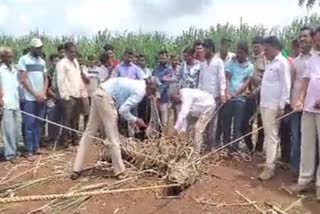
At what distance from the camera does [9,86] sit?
10367 mm

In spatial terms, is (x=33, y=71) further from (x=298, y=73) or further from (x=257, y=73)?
(x=298, y=73)

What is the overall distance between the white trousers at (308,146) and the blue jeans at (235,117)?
203cm

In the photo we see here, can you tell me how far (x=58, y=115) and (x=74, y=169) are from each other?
111 inches

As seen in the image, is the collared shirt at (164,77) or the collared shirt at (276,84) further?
the collared shirt at (164,77)

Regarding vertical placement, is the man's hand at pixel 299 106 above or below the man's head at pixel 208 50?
below

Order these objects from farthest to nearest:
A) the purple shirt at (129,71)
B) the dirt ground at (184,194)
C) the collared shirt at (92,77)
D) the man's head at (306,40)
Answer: the collared shirt at (92,77) → the purple shirt at (129,71) → the man's head at (306,40) → the dirt ground at (184,194)

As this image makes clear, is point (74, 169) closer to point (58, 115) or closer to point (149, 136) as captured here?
point (149, 136)

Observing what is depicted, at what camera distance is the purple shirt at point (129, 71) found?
466 inches

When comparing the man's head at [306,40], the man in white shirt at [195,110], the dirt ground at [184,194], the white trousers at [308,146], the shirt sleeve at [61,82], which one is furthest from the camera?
the shirt sleeve at [61,82]

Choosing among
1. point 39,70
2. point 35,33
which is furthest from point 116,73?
point 35,33

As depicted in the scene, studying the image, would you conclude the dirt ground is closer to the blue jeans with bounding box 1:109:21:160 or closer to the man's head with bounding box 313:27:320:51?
the blue jeans with bounding box 1:109:21:160

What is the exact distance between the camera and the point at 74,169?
9.14 metres

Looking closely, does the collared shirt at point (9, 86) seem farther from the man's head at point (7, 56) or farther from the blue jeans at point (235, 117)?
the blue jeans at point (235, 117)

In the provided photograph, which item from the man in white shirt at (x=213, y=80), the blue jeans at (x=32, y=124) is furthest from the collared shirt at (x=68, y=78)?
the man in white shirt at (x=213, y=80)
